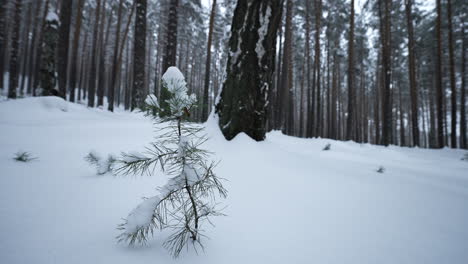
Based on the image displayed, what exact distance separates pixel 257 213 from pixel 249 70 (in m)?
2.26

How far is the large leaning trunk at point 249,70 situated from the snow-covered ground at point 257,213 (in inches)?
30.9

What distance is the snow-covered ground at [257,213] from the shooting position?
821 mm

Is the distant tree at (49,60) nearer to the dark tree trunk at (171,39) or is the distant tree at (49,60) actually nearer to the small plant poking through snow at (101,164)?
the dark tree trunk at (171,39)

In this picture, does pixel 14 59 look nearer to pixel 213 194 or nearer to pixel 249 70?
pixel 249 70

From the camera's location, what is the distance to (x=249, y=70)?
9.66ft

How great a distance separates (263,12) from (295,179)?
2551 mm

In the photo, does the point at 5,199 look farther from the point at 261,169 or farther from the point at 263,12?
the point at 263,12

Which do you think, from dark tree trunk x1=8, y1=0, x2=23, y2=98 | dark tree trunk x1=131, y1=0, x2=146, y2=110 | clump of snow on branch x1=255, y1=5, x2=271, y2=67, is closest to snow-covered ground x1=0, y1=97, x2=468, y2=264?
clump of snow on branch x1=255, y1=5, x2=271, y2=67

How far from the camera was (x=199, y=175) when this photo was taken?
86 cm


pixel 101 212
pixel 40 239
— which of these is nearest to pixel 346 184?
pixel 101 212

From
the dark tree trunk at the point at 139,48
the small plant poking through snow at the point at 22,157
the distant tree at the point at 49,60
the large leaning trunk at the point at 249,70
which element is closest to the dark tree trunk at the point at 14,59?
the distant tree at the point at 49,60

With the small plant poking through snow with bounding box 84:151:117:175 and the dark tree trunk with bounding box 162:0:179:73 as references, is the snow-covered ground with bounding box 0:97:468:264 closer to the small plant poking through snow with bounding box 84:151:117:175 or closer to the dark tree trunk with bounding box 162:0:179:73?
the small plant poking through snow with bounding box 84:151:117:175

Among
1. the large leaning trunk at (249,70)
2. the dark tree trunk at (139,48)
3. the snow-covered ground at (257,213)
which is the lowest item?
the snow-covered ground at (257,213)

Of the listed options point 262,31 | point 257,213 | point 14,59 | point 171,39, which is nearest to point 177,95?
point 257,213
